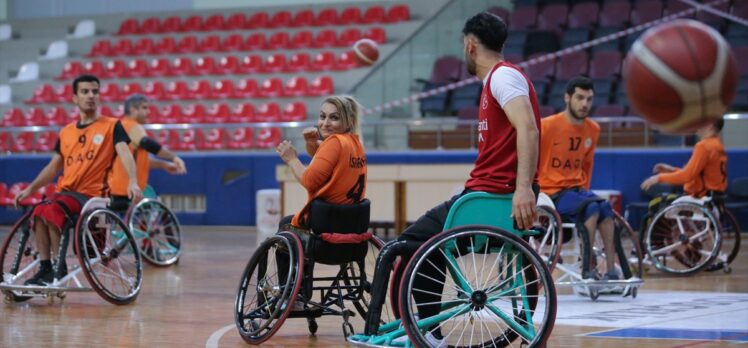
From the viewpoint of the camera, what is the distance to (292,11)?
Answer: 22781mm

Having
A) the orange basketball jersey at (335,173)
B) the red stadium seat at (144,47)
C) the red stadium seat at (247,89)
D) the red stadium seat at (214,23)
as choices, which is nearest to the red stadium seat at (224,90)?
the red stadium seat at (247,89)

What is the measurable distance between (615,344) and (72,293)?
14.4 feet

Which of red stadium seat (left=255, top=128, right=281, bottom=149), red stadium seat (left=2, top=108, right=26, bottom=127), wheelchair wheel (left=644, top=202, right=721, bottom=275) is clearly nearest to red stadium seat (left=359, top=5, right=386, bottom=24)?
red stadium seat (left=255, top=128, right=281, bottom=149)

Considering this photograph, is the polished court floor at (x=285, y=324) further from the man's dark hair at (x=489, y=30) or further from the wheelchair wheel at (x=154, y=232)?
the man's dark hair at (x=489, y=30)

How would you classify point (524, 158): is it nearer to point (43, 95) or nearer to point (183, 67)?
point (183, 67)

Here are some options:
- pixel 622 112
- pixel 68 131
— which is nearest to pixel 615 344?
pixel 68 131

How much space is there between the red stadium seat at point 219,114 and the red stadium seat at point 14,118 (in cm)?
378

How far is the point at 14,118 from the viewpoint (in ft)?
70.0

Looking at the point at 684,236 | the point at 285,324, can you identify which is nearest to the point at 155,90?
the point at 684,236

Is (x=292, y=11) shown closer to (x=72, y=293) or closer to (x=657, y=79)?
(x=72, y=293)

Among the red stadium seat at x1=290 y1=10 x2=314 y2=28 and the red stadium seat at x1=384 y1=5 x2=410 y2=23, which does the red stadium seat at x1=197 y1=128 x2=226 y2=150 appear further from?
the red stadium seat at x1=290 y1=10 x2=314 y2=28

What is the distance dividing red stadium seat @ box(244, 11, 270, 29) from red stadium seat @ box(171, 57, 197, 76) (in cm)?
152

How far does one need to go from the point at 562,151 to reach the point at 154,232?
14.6 ft

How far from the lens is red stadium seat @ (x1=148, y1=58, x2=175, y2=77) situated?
21.7 m
